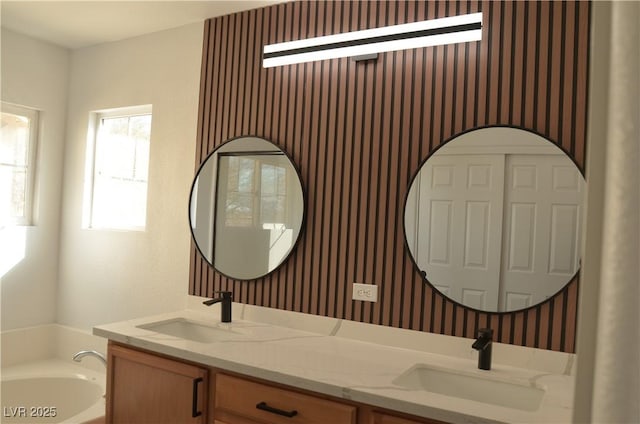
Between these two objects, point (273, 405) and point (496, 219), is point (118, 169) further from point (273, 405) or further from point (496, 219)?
point (496, 219)

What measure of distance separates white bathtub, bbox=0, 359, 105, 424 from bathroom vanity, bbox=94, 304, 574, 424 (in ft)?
3.63

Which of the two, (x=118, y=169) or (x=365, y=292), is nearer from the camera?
(x=365, y=292)

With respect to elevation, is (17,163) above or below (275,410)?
above

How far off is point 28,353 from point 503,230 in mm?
3127

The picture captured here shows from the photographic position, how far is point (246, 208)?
2.46m

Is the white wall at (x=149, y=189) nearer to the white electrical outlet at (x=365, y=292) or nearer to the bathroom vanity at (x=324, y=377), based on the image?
the bathroom vanity at (x=324, y=377)

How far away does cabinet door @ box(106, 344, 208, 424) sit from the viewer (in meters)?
1.81

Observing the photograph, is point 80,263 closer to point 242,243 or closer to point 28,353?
point 28,353

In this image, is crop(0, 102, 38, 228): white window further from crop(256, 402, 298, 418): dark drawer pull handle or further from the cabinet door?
Answer: crop(256, 402, 298, 418): dark drawer pull handle

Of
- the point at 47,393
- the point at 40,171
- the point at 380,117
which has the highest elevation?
the point at 380,117

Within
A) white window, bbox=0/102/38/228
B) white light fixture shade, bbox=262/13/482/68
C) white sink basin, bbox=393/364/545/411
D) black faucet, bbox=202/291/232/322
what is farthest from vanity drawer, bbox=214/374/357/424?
white window, bbox=0/102/38/228

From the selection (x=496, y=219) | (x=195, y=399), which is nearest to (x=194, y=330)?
(x=195, y=399)

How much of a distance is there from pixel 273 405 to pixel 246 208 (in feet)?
3.58

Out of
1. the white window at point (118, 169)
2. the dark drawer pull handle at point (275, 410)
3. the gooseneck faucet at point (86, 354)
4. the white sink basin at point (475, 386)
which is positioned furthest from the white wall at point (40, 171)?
the white sink basin at point (475, 386)
